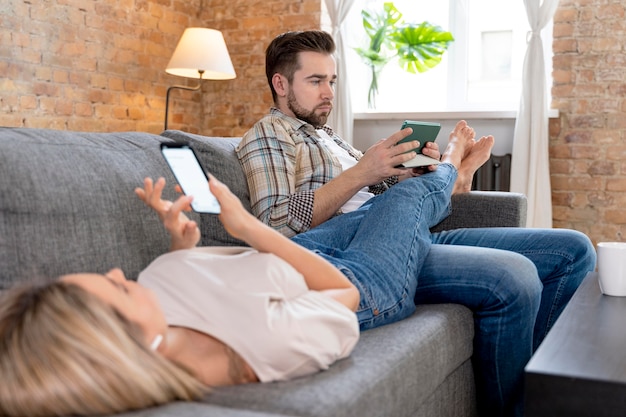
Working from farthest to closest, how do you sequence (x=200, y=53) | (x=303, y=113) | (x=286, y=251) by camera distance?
1. (x=200, y=53)
2. (x=303, y=113)
3. (x=286, y=251)

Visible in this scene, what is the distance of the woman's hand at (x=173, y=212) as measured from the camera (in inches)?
52.8

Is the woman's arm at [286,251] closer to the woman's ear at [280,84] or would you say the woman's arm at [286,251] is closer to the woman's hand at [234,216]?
the woman's hand at [234,216]

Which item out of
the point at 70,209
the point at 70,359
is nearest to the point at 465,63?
the point at 70,209

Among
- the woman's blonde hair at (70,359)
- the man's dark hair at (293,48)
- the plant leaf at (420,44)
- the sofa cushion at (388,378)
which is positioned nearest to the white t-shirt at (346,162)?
the man's dark hair at (293,48)

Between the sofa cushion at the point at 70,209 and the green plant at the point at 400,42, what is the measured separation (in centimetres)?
295

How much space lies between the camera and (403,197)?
188cm

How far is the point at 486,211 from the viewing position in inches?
93.6

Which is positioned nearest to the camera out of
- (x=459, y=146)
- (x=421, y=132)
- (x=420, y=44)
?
(x=421, y=132)

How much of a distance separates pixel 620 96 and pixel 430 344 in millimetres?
2863

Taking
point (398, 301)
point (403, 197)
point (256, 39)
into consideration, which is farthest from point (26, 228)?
point (256, 39)

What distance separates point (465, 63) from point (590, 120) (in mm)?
896

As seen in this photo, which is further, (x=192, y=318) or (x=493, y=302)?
(x=493, y=302)

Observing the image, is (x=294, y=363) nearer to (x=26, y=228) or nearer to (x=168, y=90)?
(x=26, y=228)

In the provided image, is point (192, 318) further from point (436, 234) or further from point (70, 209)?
point (436, 234)
